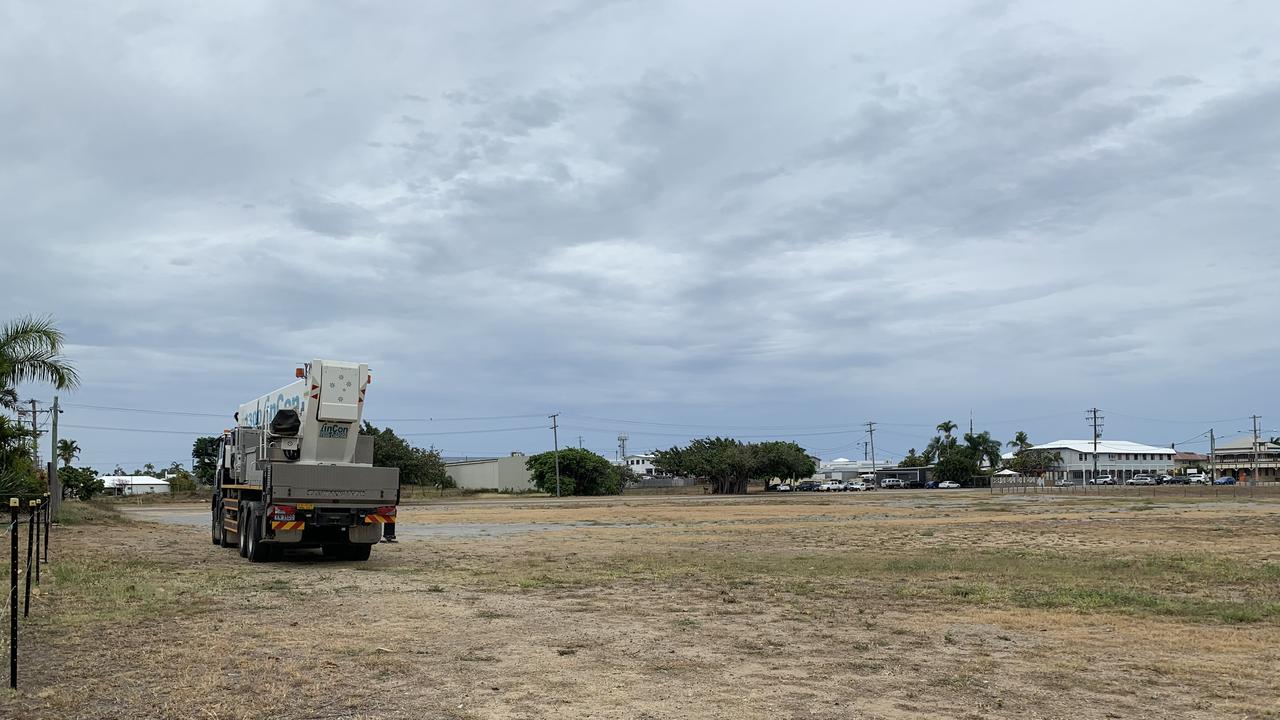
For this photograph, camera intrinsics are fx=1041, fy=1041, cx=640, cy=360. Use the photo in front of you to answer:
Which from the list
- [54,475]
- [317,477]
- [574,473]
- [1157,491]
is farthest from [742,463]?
[317,477]

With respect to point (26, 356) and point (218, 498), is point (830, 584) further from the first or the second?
point (26, 356)

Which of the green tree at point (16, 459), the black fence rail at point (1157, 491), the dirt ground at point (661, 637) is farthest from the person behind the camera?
the black fence rail at point (1157, 491)

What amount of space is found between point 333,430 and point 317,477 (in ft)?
4.37

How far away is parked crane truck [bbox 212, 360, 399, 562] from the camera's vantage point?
21.6 meters

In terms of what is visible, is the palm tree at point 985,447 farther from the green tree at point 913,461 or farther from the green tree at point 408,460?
the green tree at point 408,460

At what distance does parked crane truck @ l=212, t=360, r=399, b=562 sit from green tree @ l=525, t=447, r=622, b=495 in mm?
82913

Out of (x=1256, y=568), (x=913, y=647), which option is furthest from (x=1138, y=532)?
(x=913, y=647)

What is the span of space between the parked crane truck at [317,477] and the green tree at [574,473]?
82913 millimetres

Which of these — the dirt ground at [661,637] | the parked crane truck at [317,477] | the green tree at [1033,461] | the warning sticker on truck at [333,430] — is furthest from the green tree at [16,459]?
the green tree at [1033,461]

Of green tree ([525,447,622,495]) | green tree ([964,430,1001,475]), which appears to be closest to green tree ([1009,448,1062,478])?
green tree ([964,430,1001,475])

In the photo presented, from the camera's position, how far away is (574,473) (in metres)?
108

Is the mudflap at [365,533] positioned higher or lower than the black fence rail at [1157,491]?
higher

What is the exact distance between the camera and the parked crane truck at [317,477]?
21.6 m

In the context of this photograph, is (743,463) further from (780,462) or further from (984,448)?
(984,448)
